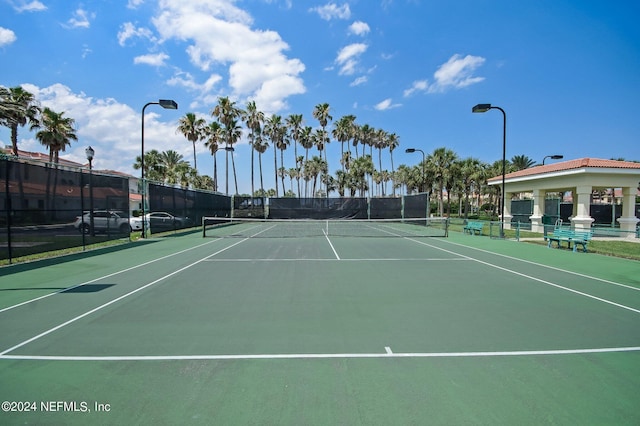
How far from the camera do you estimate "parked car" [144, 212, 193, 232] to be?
1873cm

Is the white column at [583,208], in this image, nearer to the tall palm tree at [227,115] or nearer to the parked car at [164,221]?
the parked car at [164,221]

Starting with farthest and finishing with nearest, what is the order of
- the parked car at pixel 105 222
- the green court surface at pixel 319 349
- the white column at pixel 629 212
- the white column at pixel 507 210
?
the white column at pixel 507 210, the white column at pixel 629 212, the parked car at pixel 105 222, the green court surface at pixel 319 349

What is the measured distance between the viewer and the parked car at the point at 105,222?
13055mm

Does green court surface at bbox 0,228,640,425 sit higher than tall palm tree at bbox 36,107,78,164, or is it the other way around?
tall palm tree at bbox 36,107,78,164

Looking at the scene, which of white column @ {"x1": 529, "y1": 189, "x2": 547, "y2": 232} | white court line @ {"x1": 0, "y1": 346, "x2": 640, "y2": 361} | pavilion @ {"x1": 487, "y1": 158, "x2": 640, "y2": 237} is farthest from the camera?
white column @ {"x1": 529, "y1": 189, "x2": 547, "y2": 232}

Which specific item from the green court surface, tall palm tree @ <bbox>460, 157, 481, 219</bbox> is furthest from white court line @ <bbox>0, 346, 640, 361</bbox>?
tall palm tree @ <bbox>460, 157, 481, 219</bbox>

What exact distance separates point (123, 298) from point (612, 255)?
53.3ft

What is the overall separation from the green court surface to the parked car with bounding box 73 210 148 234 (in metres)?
4.92

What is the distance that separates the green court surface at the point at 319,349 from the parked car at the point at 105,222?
4923mm

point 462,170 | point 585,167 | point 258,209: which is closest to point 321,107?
point 462,170

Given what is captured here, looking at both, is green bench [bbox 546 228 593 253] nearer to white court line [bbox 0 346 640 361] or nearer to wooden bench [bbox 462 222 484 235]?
wooden bench [bbox 462 222 484 235]

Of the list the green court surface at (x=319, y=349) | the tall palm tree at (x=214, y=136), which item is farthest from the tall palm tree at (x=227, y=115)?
the green court surface at (x=319, y=349)

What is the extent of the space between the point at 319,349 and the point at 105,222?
47.2 feet

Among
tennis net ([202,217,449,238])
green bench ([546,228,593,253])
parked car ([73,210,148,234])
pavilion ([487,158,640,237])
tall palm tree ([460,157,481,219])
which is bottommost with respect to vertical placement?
tennis net ([202,217,449,238])
